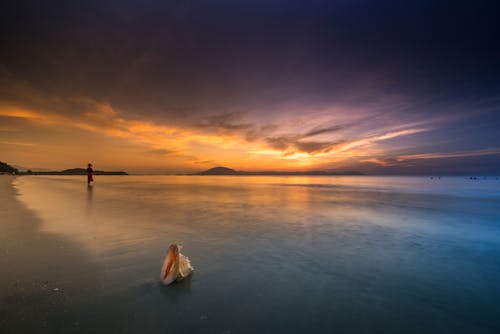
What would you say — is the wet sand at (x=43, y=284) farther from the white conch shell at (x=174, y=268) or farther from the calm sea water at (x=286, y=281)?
the white conch shell at (x=174, y=268)

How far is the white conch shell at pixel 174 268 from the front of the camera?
427 cm

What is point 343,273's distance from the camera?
4969 millimetres

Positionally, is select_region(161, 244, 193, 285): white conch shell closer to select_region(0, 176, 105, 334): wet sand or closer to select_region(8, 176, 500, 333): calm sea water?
select_region(8, 176, 500, 333): calm sea water

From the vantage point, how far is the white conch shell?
4.27 metres

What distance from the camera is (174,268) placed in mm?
4289

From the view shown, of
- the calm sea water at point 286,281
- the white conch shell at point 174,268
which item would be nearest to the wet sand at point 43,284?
the calm sea water at point 286,281

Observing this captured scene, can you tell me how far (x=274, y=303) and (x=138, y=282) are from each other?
2.46m

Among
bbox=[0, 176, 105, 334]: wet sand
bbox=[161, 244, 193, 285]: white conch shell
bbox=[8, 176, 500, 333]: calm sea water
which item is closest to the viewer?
bbox=[0, 176, 105, 334]: wet sand

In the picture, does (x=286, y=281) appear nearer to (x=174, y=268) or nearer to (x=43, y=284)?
(x=174, y=268)

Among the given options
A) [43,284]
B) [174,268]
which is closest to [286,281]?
[174,268]

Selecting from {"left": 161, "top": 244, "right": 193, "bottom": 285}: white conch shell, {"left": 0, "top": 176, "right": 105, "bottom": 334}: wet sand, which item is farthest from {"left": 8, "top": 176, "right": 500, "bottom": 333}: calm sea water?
{"left": 161, "top": 244, "right": 193, "bottom": 285}: white conch shell

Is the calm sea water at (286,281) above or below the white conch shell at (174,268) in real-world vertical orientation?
below

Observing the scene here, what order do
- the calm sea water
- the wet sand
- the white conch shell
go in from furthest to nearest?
1. the white conch shell
2. the calm sea water
3. the wet sand

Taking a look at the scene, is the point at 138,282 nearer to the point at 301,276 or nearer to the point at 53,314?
the point at 53,314
